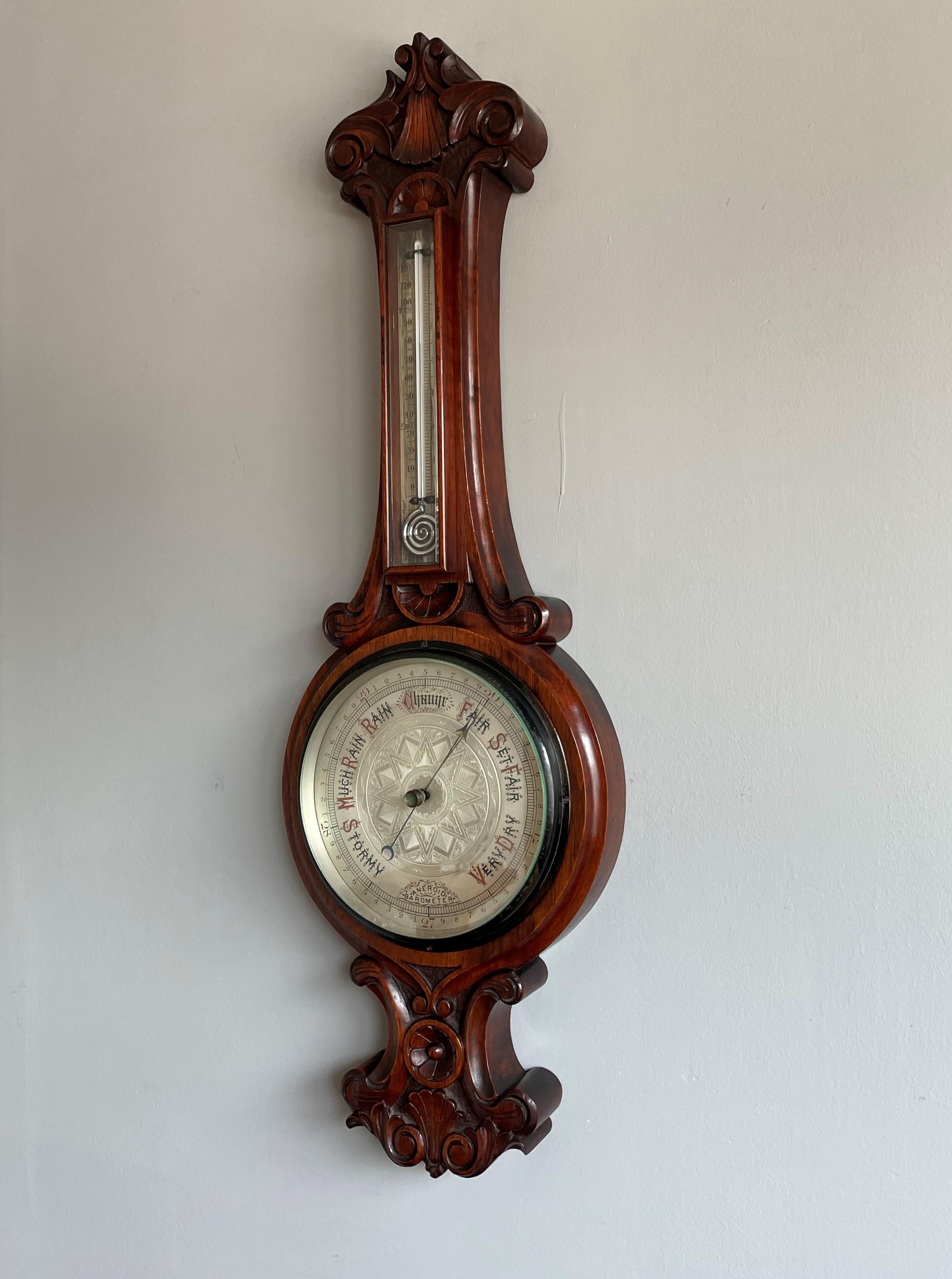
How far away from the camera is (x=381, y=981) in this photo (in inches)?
49.6

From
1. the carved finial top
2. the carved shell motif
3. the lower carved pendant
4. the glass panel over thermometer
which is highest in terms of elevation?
the carved finial top

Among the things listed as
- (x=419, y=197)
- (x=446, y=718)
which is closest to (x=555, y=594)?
(x=446, y=718)

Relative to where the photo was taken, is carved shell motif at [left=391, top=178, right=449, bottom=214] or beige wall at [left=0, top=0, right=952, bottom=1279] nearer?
beige wall at [left=0, top=0, right=952, bottom=1279]

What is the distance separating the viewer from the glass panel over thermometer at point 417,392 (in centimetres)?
126

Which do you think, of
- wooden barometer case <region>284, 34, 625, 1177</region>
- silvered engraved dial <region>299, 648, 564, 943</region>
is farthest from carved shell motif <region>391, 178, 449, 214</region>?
silvered engraved dial <region>299, 648, 564, 943</region>

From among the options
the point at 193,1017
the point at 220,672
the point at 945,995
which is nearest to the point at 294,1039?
the point at 193,1017

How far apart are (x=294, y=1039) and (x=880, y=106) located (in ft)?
4.31

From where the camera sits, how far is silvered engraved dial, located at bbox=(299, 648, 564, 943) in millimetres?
1187

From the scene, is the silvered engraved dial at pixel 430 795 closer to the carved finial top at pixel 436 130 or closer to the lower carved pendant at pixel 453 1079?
the lower carved pendant at pixel 453 1079

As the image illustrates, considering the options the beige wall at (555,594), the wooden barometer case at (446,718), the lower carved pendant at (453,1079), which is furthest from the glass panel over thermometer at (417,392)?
the lower carved pendant at (453,1079)

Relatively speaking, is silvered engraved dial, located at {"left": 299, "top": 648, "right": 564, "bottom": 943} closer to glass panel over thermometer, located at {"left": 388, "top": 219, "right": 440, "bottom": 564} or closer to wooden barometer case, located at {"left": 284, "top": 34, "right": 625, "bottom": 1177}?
wooden barometer case, located at {"left": 284, "top": 34, "right": 625, "bottom": 1177}

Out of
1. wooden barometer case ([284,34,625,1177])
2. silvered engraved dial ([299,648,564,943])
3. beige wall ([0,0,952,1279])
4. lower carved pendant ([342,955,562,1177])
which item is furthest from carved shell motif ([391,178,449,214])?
lower carved pendant ([342,955,562,1177])

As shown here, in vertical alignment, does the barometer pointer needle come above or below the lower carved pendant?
above

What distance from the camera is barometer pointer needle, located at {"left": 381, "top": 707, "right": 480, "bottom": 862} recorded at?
1.22 m
